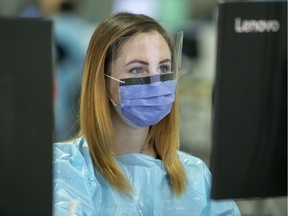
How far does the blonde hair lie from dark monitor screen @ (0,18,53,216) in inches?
18.3

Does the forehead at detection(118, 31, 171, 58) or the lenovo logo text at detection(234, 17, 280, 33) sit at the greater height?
the lenovo logo text at detection(234, 17, 280, 33)

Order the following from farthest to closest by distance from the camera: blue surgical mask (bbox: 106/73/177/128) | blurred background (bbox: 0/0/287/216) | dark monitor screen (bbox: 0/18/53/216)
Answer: blurred background (bbox: 0/0/287/216) < blue surgical mask (bbox: 106/73/177/128) < dark monitor screen (bbox: 0/18/53/216)

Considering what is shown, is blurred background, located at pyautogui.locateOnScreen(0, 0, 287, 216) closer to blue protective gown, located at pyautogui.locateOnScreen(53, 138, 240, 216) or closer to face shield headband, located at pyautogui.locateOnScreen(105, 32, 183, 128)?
blue protective gown, located at pyautogui.locateOnScreen(53, 138, 240, 216)

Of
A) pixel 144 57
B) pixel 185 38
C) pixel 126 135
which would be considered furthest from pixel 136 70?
pixel 185 38

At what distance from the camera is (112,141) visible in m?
1.35

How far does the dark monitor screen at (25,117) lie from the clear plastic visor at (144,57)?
43 cm

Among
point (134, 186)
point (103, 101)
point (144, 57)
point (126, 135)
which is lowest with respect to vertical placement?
point (134, 186)

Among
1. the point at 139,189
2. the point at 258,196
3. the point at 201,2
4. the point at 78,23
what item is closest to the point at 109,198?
the point at 139,189

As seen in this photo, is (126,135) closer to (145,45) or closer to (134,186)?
(134,186)

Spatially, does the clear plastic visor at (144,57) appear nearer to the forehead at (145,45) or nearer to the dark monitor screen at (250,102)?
the forehead at (145,45)

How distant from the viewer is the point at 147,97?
122cm

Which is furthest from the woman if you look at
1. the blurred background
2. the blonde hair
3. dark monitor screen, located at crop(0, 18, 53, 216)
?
the blurred background

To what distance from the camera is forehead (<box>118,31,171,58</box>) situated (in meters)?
1.26

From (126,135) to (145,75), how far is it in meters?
0.23
